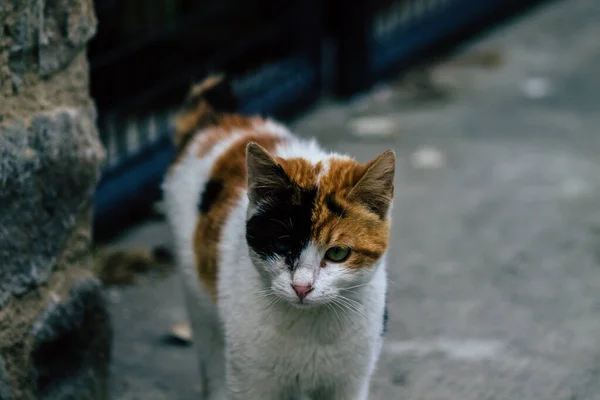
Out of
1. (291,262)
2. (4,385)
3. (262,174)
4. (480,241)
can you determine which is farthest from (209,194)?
(480,241)

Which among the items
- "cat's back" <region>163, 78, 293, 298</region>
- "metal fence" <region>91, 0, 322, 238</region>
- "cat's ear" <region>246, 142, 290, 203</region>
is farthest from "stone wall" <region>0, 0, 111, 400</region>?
"metal fence" <region>91, 0, 322, 238</region>

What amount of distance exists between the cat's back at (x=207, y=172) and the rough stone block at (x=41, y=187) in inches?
12.3

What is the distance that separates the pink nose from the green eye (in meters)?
0.10

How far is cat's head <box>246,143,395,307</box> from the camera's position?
8.30 feet

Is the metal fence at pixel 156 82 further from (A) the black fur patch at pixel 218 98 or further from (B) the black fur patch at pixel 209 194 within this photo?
(B) the black fur patch at pixel 209 194

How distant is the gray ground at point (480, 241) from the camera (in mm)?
3641

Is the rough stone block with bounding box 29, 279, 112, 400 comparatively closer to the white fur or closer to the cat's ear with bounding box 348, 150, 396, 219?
the white fur

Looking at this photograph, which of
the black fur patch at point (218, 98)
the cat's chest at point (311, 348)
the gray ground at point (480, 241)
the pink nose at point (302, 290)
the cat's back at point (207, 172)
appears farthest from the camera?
the gray ground at point (480, 241)

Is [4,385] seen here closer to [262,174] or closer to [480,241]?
[262,174]

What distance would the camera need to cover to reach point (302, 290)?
8.20 feet

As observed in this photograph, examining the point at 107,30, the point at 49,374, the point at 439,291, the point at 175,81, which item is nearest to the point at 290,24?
the point at 175,81

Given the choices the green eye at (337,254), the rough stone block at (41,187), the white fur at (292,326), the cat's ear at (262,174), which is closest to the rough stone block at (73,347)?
the rough stone block at (41,187)

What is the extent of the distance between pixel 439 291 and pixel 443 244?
1.46ft

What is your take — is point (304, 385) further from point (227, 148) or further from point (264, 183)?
point (227, 148)
